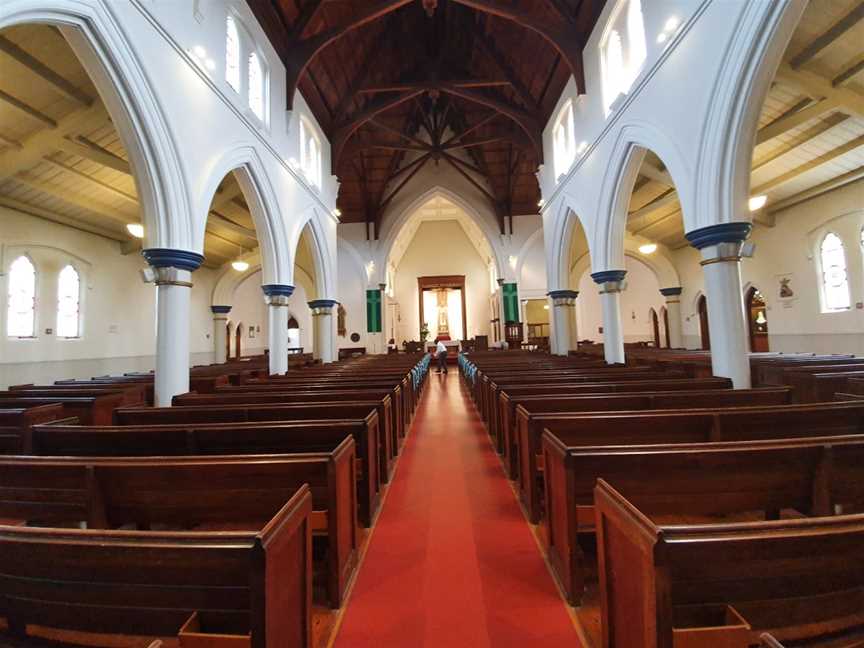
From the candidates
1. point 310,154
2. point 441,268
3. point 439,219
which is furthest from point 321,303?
point 439,219

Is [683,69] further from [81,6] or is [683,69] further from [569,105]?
[81,6]

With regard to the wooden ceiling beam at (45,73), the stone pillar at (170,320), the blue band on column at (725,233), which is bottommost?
the stone pillar at (170,320)

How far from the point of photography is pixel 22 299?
8.90m

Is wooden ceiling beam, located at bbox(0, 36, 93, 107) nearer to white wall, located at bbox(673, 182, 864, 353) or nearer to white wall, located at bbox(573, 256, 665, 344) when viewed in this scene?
white wall, located at bbox(673, 182, 864, 353)

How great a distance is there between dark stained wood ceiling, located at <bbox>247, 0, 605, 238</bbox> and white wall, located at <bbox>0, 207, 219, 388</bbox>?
21.2ft

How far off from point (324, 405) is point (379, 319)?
14095 mm

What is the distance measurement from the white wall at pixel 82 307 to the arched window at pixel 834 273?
17792 mm

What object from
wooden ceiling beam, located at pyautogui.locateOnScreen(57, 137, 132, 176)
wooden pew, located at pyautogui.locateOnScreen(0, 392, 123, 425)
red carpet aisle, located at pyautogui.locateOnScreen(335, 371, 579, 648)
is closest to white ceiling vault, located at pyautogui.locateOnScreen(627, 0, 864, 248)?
red carpet aisle, located at pyautogui.locateOnScreen(335, 371, 579, 648)

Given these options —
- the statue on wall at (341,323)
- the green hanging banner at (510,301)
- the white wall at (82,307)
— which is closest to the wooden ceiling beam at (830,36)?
the green hanging banner at (510,301)

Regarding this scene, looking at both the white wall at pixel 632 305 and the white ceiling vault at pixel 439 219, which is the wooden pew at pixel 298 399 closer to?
the white ceiling vault at pixel 439 219

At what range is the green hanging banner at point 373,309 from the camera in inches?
693

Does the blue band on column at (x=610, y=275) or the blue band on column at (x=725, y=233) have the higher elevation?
the blue band on column at (x=610, y=275)

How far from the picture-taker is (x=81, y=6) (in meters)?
4.20

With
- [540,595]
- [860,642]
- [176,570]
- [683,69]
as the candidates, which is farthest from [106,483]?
[683,69]
